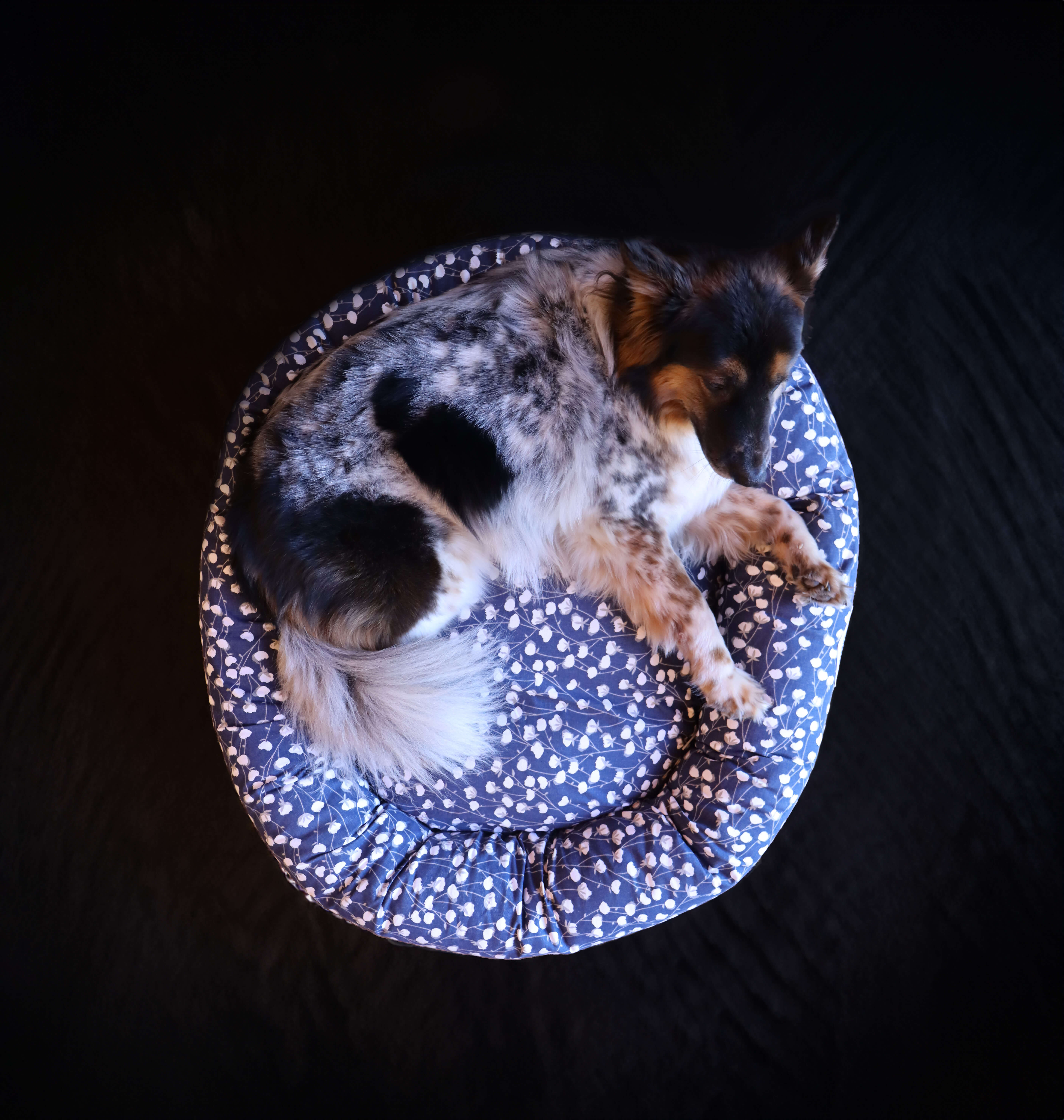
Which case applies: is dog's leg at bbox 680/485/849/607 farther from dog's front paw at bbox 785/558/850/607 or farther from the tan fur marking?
the tan fur marking

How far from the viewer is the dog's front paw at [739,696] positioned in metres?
1.76

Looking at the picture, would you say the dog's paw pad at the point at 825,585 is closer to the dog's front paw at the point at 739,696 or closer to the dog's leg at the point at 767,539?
the dog's leg at the point at 767,539

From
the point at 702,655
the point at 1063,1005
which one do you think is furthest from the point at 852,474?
the point at 1063,1005

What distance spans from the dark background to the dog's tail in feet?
2.30

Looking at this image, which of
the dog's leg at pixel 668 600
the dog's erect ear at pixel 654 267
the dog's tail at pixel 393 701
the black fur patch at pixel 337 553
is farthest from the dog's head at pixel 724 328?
the dog's tail at pixel 393 701

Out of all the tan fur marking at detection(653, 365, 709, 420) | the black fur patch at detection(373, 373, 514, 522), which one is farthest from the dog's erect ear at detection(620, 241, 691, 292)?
the black fur patch at detection(373, 373, 514, 522)

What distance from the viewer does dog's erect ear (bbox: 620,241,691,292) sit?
1.40 metres

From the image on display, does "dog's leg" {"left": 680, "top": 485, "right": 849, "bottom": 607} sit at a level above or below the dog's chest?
below

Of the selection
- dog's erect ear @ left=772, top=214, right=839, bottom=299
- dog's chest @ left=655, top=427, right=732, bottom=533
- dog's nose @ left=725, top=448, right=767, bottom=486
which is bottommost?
dog's nose @ left=725, top=448, right=767, bottom=486

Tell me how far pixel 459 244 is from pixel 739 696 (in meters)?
1.34

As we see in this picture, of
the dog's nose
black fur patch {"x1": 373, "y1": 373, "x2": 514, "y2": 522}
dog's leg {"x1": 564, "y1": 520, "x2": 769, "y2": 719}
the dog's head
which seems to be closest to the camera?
the dog's head

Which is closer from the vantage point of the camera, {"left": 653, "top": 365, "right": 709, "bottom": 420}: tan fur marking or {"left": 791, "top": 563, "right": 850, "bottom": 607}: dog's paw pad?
{"left": 653, "top": 365, "right": 709, "bottom": 420}: tan fur marking

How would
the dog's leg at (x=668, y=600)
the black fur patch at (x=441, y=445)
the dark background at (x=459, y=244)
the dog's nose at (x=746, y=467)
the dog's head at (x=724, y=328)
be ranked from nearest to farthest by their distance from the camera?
1. the dog's head at (x=724, y=328)
2. the dog's nose at (x=746, y=467)
3. the black fur patch at (x=441, y=445)
4. the dog's leg at (x=668, y=600)
5. the dark background at (x=459, y=244)

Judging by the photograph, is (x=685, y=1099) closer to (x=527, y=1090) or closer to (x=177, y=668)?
(x=527, y=1090)
